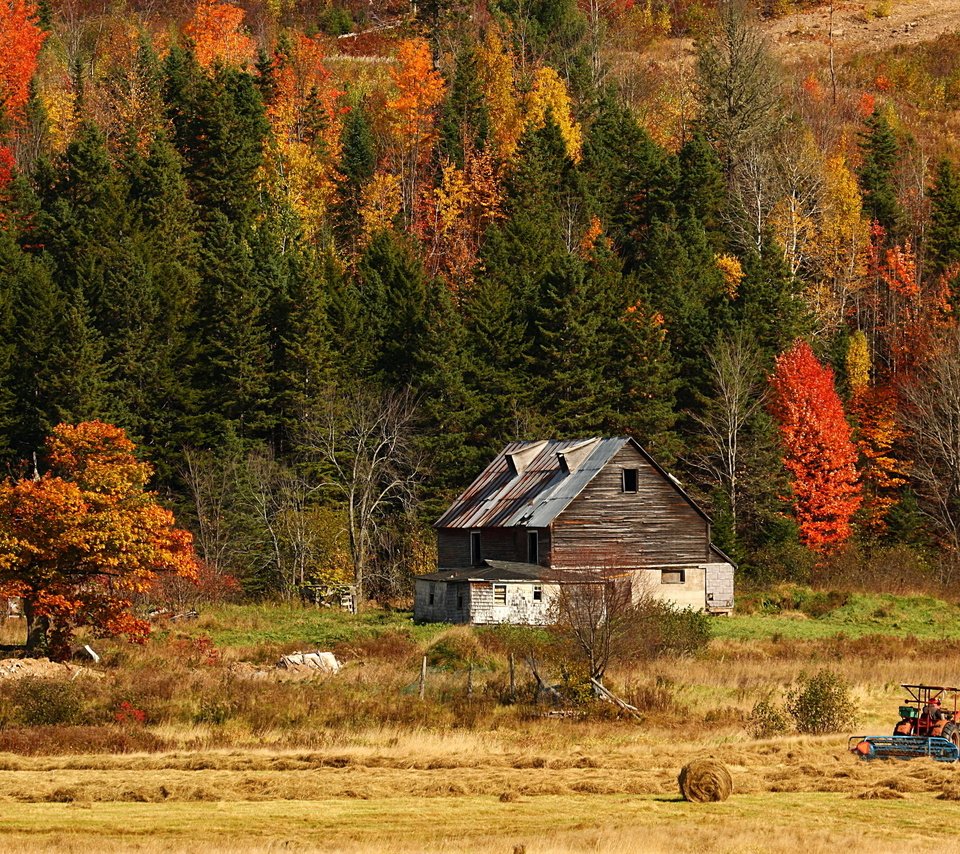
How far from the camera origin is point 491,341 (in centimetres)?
7956

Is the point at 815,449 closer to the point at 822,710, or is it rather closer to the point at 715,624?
the point at 715,624

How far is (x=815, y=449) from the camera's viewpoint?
7919 cm

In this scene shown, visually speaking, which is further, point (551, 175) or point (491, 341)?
point (551, 175)

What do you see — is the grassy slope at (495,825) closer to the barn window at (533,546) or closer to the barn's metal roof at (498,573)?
the barn's metal roof at (498,573)

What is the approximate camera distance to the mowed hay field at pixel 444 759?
2400 centimetres

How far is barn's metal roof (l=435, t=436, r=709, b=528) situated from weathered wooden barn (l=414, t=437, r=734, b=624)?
0.19 ft

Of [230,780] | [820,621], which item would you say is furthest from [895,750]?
[820,621]

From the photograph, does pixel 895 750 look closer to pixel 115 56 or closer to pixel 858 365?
pixel 858 365

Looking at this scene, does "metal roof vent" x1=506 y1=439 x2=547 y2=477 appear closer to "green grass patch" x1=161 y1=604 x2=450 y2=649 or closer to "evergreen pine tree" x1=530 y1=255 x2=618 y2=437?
"green grass patch" x1=161 y1=604 x2=450 y2=649

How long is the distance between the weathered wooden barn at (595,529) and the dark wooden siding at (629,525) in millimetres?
40

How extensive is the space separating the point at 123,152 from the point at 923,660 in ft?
218

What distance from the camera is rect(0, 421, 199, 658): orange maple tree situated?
45531 mm

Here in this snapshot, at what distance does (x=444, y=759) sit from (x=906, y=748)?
29.7ft

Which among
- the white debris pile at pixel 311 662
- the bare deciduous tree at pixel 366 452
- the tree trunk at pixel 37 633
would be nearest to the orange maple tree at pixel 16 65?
the bare deciduous tree at pixel 366 452
